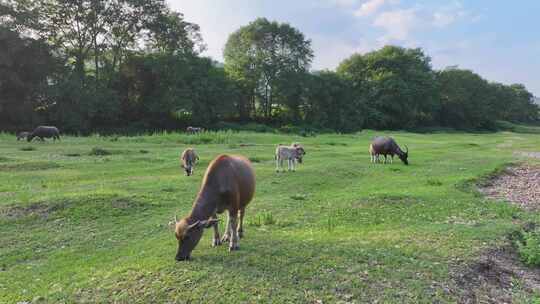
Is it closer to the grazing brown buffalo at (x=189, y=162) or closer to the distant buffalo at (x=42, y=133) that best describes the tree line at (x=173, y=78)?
the distant buffalo at (x=42, y=133)

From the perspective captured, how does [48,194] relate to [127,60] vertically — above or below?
below

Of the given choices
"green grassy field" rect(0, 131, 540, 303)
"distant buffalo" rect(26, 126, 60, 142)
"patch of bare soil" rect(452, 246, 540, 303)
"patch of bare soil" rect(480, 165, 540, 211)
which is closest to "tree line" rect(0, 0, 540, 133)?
"distant buffalo" rect(26, 126, 60, 142)

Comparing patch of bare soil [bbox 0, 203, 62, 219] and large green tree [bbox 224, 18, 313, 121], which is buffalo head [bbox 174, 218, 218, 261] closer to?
patch of bare soil [bbox 0, 203, 62, 219]

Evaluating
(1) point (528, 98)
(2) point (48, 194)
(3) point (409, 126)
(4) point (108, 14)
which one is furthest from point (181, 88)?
→ (1) point (528, 98)

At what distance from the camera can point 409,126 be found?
275 ft

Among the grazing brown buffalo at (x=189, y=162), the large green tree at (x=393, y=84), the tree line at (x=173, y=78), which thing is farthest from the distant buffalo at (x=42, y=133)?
the large green tree at (x=393, y=84)

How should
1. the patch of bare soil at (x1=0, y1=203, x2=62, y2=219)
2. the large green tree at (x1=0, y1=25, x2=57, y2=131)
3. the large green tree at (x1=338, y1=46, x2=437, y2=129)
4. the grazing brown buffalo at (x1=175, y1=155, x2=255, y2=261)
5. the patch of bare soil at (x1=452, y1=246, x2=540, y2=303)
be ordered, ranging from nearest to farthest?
the patch of bare soil at (x1=452, y1=246, x2=540, y2=303) < the grazing brown buffalo at (x1=175, y1=155, x2=255, y2=261) < the patch of bare soil at (x1=0, y1=203, x2=62, y2=219) < the large green tree at (x1=0, y1=25, x2=57, y2=131) < the large green tree at (x1=338, y1=46, x2=437, y2=129)

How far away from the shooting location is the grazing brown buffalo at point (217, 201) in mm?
7637

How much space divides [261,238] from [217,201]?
1915 mm

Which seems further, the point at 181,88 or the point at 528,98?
the point at 528,98

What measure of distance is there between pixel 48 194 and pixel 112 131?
40.2m

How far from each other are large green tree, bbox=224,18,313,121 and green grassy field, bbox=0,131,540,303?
5183cm

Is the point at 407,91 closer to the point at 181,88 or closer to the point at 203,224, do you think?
the point at 181,88

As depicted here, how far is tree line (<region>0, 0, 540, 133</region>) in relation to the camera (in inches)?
1838
